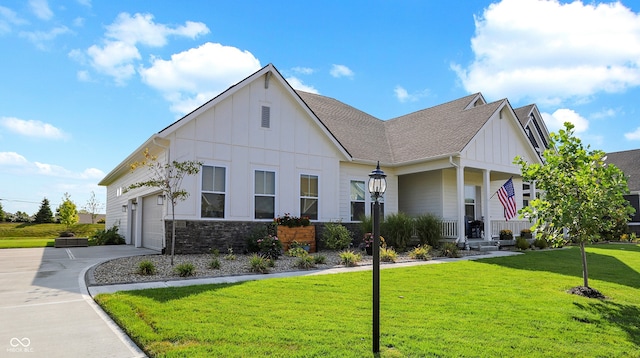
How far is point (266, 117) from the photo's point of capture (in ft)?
50.8

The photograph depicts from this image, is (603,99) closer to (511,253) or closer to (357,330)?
(511,253)

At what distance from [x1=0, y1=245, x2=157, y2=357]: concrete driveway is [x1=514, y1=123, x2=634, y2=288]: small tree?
7.95 metres

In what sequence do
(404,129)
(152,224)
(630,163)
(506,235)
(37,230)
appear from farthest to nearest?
(630,163) → (37,230) → (404,129) → (506,235) → (152,224)

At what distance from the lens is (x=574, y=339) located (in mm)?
5508

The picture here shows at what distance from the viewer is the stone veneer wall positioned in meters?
13.2

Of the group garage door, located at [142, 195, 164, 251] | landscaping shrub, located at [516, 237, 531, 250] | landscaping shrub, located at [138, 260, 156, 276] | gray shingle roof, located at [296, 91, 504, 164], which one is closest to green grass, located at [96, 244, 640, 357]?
landscaping shrub, located at [138, 260, 156, 276]

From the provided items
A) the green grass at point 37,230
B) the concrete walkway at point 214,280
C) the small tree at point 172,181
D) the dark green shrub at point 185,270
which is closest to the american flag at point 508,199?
the concrete walkway at point 214,280

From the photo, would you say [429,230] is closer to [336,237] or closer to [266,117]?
[336,237]

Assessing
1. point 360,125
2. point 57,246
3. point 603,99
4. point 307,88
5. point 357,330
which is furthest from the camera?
point 307,88

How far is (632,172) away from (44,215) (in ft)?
162

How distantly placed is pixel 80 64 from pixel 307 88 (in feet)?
42.1

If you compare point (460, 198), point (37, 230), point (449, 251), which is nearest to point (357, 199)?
point (460, 198)

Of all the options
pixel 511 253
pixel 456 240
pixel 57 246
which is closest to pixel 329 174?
pixel 456 240

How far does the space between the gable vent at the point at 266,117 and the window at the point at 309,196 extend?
245cm
